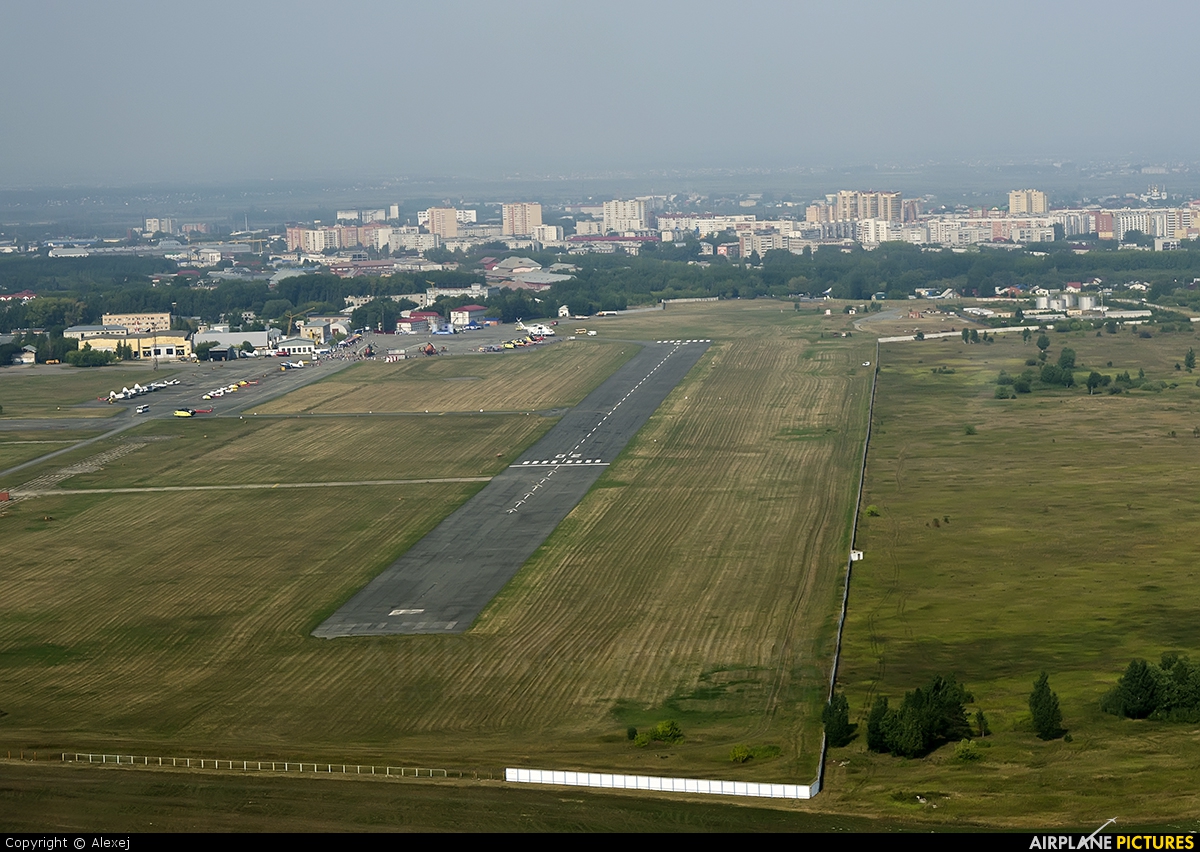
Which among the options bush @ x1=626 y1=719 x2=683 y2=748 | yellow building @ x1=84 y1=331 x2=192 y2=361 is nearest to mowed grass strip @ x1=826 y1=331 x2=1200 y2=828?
bush @ x1=626 y1=719 x2=683 y2=748

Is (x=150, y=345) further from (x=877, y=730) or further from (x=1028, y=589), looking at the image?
(x=877, y=730)

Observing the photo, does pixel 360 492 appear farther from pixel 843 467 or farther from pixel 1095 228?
pixel 1095 228

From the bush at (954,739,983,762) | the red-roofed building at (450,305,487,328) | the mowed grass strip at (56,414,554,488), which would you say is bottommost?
the bush at (954,739,983,762)

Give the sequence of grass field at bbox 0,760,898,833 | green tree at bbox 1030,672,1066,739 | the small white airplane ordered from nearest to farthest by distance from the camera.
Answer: grass field at bbox 0,760,898,833 < green tree at bbox 1030,672,1066,739 < the small white airplane

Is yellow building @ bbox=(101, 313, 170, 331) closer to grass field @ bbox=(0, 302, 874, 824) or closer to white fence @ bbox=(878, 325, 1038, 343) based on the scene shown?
white fence @ bbox=(878, 325, 1038, 343)

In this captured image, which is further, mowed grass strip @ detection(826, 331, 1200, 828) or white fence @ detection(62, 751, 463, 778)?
white fence @ detection(62, 751, 463, 778)

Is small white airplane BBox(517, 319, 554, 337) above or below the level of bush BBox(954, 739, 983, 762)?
above

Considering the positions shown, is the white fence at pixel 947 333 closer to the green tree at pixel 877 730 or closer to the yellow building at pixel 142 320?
the yellow building at pixel 142 320

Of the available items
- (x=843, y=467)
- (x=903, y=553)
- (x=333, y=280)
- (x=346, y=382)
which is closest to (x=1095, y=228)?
(x=333, y=280)
